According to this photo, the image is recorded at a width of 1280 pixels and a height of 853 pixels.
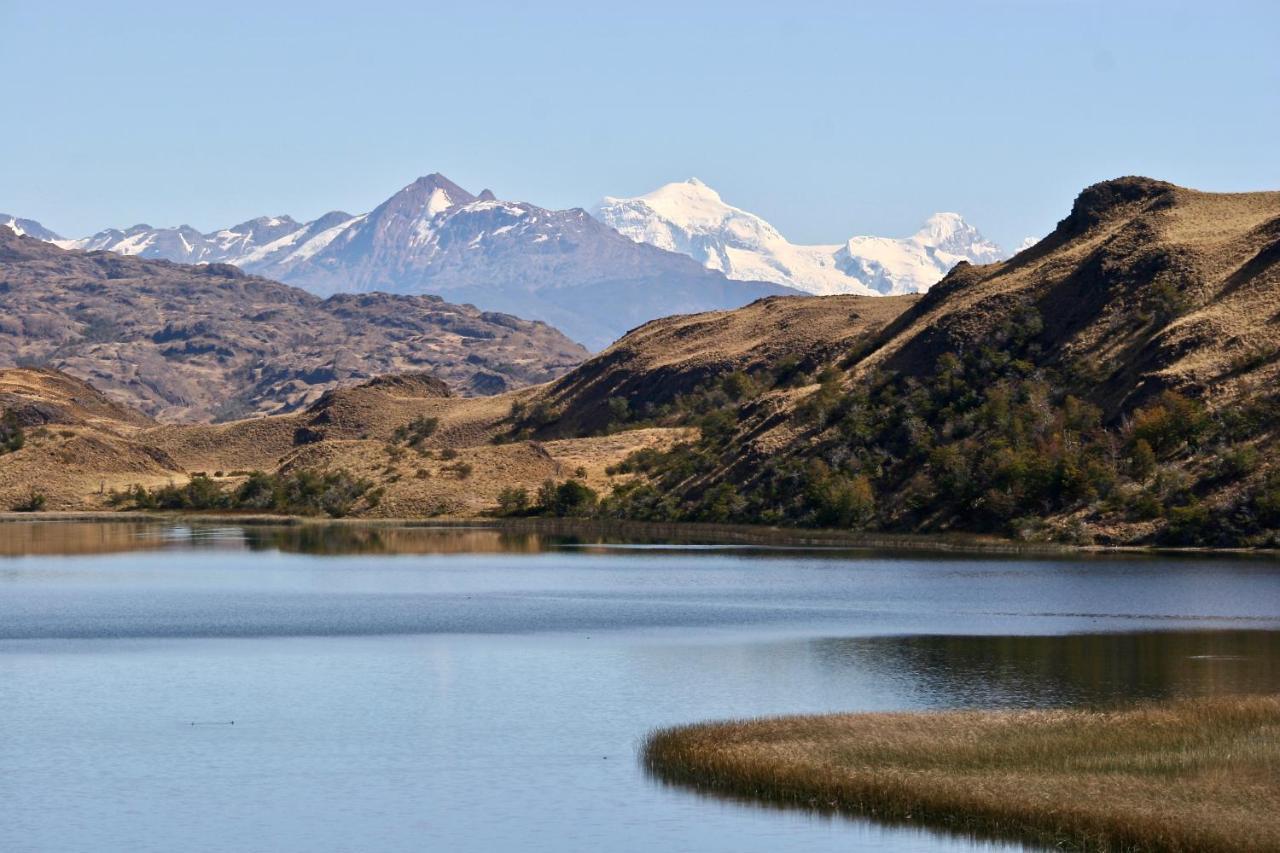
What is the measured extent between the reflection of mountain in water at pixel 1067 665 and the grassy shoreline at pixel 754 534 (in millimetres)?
53499

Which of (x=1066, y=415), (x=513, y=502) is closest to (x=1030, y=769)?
(x=1066, y=415)

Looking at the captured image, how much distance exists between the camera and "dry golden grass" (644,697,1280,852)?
40.5 metres

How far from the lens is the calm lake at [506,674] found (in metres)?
44.0

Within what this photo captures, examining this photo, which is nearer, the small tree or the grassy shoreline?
the grassy shoreline

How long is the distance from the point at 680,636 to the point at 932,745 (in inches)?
1259

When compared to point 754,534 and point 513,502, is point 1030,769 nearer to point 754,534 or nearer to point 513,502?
point 754,534

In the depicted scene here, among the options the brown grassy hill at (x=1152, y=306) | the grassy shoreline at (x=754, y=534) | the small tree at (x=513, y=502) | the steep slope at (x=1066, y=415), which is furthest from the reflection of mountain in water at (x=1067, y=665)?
the small tree at (x=513, y=502)

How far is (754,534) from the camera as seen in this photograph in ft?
525

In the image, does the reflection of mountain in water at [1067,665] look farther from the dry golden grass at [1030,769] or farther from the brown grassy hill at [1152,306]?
the brown grassy hill at [1152,306]

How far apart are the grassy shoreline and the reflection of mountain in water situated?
Result: 5350cm

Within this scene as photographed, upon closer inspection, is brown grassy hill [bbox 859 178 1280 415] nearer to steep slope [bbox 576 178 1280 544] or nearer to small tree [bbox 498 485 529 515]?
steep slope [bbox 576 178 1280 544]

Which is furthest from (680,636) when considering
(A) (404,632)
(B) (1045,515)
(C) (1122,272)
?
(C) (1122,272)

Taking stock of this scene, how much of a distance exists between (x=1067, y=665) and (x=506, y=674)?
21.9 meters

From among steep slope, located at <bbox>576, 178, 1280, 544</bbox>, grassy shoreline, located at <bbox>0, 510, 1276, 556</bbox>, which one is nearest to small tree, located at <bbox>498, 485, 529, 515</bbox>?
grassy shoreline, located at <bbox>0, 510, 1276, 556</bbox>
